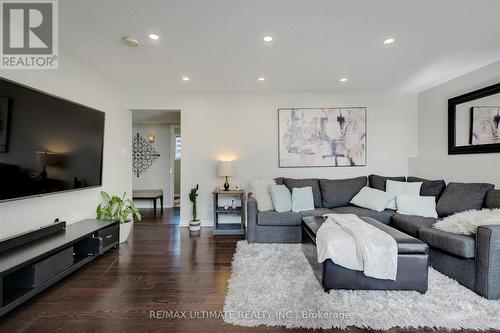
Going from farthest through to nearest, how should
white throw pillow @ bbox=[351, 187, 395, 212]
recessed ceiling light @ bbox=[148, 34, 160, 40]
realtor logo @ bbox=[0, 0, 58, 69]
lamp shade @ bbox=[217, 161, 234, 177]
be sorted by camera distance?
lamp shade @ bbox=[217, 161, 234, 177], white throw pillow @ bbox=[351, 187, 395, 212], recessed ceiling light @ bbox=[148, 34, 160, 40], realtor logo @ bbox=[0, 0, 58, 69]

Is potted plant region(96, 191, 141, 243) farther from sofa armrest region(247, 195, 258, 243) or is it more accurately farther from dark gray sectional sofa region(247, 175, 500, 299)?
dark gray sectional sofa region(247, 175, 500, 299)

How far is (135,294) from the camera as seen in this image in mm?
2029

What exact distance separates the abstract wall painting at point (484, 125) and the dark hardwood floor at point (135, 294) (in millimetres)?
2915

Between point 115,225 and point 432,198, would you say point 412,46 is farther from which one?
point 115,225

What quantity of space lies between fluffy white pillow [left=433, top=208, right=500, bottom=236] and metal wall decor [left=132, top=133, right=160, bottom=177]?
20.0 feet

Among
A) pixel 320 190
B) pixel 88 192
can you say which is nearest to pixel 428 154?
pixel 320 190

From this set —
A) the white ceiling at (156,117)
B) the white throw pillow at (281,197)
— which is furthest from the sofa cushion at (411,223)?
the white ceiling at (156,117)

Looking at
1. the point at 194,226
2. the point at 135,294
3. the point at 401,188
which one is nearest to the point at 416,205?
the point at 401,188

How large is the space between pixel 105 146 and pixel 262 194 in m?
2.54

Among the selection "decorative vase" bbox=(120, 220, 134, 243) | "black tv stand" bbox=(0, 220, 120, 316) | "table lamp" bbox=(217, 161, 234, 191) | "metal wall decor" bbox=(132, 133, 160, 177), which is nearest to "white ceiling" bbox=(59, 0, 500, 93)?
"table lamp" bbox=(217, 161, 234, 191)

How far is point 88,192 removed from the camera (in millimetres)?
3162

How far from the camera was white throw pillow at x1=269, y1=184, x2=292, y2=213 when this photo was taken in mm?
3365

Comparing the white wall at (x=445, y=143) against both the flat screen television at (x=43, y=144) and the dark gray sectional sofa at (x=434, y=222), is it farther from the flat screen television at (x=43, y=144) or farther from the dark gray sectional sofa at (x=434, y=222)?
the flat screen television at (x=43, y=144)

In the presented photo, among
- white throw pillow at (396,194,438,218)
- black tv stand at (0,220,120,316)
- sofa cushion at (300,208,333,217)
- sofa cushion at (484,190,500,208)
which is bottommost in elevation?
black tv stand at (0,220,120,316)
